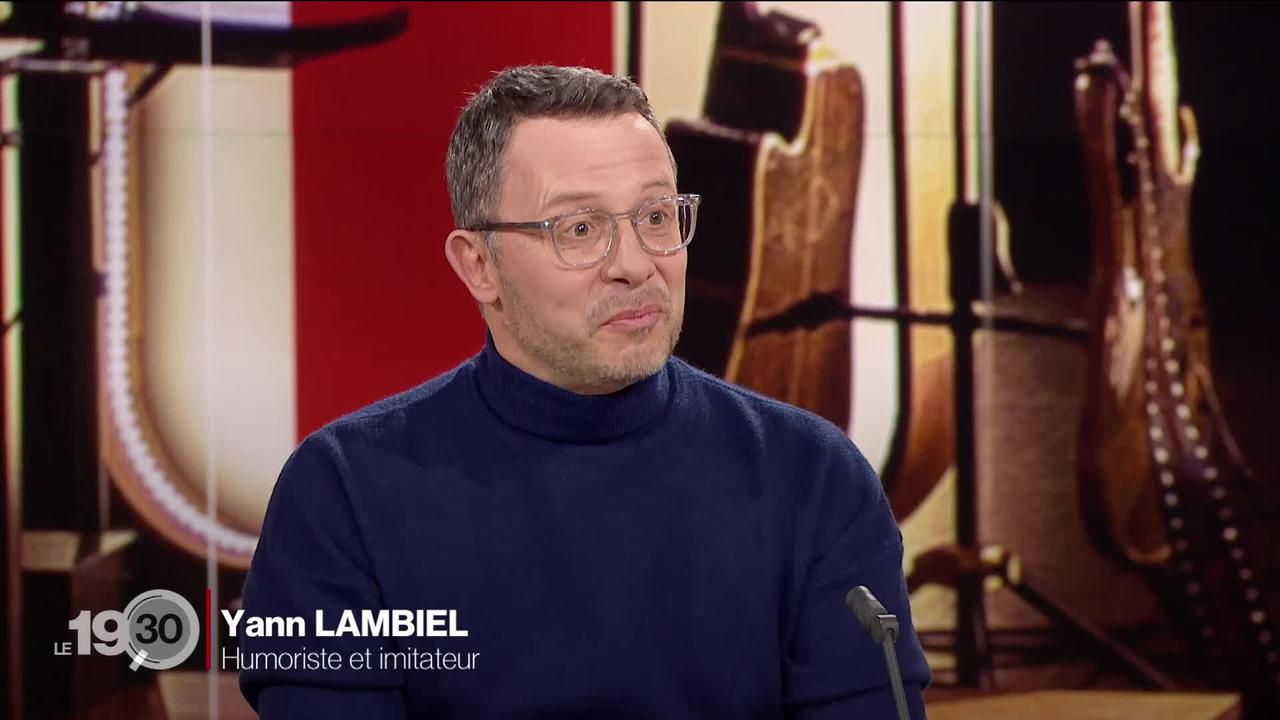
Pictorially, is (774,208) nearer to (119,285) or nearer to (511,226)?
(119,285)

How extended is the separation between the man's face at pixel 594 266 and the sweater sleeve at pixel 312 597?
0.25 meters

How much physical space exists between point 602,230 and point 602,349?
0.12 metres

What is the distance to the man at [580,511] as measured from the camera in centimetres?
128

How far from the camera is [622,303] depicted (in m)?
1.31

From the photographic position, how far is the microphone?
3.34ft

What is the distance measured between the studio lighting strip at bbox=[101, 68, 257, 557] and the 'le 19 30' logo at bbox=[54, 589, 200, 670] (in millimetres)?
294

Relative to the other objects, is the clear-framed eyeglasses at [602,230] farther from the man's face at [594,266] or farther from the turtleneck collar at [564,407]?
the turtleneck collar at [564,407]

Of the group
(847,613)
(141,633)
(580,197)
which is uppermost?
(580,197)

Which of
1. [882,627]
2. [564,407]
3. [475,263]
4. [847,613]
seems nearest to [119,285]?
[475,263]

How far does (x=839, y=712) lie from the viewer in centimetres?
129

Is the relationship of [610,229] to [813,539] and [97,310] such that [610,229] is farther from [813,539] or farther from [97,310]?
[97,310]

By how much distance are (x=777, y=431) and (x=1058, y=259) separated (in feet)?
6.40

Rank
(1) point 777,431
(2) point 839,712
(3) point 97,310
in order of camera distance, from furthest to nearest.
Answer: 1. (3) point 97,310
2. (1) point 777,431
3. (2) point 839,712

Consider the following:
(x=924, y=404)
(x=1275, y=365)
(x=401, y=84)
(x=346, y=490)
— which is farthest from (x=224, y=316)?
(x=1275, y=365)
